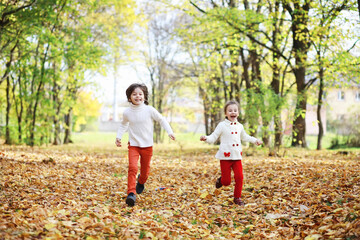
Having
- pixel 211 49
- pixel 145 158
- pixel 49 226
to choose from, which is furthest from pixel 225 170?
pixel 211 49

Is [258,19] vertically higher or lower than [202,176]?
higher

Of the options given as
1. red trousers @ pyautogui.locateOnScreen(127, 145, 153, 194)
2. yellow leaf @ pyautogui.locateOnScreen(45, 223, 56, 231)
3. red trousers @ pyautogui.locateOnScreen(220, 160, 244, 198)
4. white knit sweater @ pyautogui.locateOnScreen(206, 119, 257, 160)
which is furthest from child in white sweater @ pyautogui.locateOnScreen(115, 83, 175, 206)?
yellow leaf @ pyautogui.locateOnScreen(45, 223, 56, 231)

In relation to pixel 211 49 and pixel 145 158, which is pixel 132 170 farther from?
pixel 211 49

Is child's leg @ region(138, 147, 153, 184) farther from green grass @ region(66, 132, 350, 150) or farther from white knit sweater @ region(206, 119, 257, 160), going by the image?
green grass @ region(66, 132, 350, 150)

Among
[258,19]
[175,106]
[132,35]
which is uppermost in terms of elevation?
[132,35]

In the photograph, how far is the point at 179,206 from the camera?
5.69 meters

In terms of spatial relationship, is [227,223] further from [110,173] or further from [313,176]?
[110,173]

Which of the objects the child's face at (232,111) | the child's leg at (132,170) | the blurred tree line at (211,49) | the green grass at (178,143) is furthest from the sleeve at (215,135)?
the green grass at (178,143)

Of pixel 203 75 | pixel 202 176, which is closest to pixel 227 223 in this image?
pixel 202 176

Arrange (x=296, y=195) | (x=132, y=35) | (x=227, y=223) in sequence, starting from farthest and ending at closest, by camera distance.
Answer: (x=132, y=35) → (x=296, y=195) → (x=227, y=223)

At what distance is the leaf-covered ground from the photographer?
3979 mm

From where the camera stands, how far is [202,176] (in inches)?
337

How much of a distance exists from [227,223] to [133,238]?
1.53 meters

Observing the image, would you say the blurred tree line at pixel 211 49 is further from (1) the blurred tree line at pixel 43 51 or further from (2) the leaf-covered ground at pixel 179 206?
(2) the leaf-covered ground at pixel 179 206
